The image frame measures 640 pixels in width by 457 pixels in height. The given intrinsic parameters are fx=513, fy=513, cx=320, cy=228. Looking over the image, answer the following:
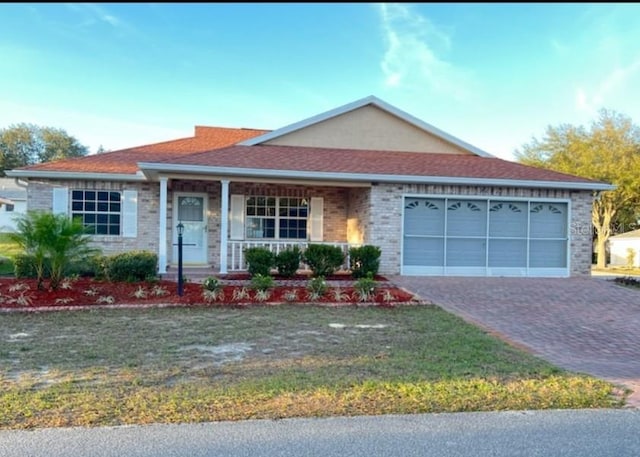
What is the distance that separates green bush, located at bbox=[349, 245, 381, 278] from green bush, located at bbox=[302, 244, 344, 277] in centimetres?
41

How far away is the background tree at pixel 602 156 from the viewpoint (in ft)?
97.5

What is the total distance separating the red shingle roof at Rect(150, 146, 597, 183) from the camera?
44.2 ft

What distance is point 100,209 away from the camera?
48.8 ft

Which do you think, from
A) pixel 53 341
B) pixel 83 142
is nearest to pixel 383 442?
pixel 53 341

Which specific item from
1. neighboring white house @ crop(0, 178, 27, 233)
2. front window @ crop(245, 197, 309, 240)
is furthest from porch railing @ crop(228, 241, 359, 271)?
neighboring white house @ crop(0, 178, 27, 233)

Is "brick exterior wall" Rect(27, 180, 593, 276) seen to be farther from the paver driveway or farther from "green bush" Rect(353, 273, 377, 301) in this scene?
"green bush" Rect(353, 273, 377, 301)

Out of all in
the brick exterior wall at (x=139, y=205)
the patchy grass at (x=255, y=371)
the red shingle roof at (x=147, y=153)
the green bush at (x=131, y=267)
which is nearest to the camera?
the patchy grass at (x=255, y=371)

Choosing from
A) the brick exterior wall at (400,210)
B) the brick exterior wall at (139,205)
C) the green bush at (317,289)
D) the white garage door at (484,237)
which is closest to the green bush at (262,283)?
the green bush at (317,289)

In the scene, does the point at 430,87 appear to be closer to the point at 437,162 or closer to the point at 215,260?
the point at 437,162

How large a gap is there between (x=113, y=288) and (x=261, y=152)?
6078 millimetres

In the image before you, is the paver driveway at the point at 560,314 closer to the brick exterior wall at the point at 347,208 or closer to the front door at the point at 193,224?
the brick exterior wall at the point at 347,208

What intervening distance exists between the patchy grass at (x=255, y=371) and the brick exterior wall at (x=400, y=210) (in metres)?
5.73

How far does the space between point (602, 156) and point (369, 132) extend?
20.5 m

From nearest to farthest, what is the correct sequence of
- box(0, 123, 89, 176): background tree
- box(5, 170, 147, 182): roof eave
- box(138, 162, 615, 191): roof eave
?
box(138, 162, 615, 191): roof eave < box(5, 170, 147, 182): roof eave < box(0, 123, 89, 176): background tree
